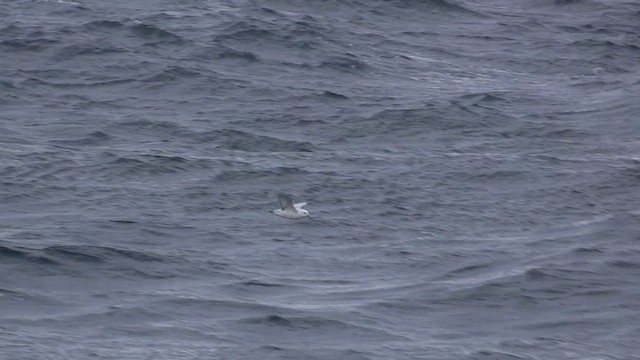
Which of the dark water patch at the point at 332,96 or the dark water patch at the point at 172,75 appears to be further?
the dark water patch at the point at 172,75

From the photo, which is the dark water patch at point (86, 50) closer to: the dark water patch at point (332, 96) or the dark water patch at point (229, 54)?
the dark water patch at point (229, 54)

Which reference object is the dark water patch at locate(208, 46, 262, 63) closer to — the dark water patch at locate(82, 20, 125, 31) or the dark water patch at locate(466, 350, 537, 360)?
the dark water patch at locate(82, 20, 125, 31)

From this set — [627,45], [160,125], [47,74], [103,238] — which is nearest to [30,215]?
[103,238]

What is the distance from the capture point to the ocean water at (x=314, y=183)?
2747 cm

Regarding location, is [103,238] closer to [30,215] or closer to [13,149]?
[30,215]

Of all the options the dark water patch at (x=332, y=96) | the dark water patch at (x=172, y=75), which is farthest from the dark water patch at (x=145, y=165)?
the dark water patch at (x=172, y=75)

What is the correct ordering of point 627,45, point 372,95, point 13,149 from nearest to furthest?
point 13,149, point 372,95, point 627,45

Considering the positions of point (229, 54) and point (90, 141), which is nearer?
point (90, 141)

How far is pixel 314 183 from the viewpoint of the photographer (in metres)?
34.9

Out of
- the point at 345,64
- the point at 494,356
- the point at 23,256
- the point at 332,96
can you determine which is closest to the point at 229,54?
the point at 345,64

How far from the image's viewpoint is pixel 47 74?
4200 centimetres

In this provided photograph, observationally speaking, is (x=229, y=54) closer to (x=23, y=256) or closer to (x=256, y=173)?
(x=256, y=173)

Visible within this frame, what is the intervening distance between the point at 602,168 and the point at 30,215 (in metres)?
11.6

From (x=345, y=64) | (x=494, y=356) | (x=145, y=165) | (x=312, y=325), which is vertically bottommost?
(x=345, y=64)
